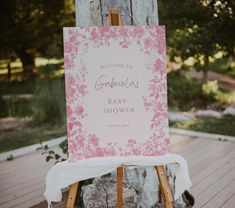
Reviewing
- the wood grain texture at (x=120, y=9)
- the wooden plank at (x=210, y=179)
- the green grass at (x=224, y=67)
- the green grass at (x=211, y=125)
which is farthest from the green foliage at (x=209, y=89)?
the wood grain texture at (x=120, y=9)

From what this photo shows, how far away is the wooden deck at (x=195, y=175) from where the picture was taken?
126 inches

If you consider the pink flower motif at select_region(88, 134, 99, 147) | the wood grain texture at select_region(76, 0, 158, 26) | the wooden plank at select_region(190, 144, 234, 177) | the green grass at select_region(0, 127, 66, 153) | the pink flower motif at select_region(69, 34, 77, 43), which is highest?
the wood grain texture at select_region(76, 0, 158, 26)

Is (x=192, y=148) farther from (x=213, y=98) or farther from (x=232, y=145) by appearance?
(x=213, y=98)

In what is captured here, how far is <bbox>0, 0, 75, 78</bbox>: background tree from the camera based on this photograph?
685 centimetres

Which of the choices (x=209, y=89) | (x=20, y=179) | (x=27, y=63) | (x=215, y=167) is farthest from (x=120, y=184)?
(x=27, y=63)

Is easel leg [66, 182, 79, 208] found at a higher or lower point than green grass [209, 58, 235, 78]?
lower

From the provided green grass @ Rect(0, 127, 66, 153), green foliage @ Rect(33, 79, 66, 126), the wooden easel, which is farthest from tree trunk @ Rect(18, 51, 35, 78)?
the wooden easel

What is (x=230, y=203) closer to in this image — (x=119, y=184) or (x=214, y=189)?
(x=214, y=189)

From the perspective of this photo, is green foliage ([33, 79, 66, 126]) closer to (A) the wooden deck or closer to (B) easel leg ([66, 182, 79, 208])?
(A) the wooden deck

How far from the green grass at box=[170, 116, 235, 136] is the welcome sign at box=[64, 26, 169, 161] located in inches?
118

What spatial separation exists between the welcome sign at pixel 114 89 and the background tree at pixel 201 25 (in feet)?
8.63

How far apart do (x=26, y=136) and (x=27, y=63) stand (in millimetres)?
3598

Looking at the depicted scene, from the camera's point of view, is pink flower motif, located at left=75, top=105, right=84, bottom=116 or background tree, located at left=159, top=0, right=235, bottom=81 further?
background tree, located at left=159, top=0, right=235, bottom=81

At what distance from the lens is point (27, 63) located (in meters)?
8.58
